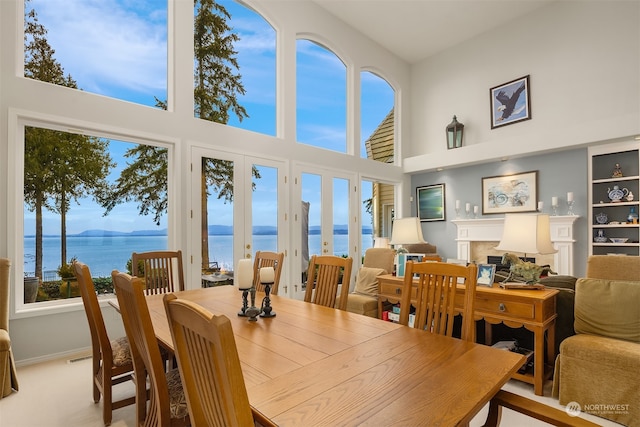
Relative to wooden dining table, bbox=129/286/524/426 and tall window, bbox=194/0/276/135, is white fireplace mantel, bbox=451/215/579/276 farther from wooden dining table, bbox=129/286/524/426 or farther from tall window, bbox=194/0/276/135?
wooden dining table, bbox=129/286/524/426

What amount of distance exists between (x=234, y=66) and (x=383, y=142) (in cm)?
349

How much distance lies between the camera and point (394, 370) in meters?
1.24

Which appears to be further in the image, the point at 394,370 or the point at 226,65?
the point at 226,65

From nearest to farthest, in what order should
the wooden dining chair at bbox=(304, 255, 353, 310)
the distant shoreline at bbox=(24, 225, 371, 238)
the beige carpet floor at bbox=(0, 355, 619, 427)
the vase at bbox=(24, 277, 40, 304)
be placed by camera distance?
the beige carpet floor at bbox=(0, 355, 619, 427) < the wooden dining chair at bbox=(304, 255, 353, 310) < the vase at bbox=(24, 277, 40, 304) < the distant shoreline at bbox=(24, 225, 371, 238)

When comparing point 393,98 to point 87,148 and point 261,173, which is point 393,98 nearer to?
point 261,173

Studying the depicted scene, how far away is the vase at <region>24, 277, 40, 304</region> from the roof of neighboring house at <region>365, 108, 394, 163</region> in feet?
17.5

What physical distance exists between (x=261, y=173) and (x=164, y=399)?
3.68m

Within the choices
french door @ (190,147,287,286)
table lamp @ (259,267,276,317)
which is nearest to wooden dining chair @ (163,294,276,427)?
table lamp @ (259,267,276,317)

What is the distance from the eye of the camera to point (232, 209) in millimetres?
4488

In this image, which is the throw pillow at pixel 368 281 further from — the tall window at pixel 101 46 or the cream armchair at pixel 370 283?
the tall window at pixel 101 46

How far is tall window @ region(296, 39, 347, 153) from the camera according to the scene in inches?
219

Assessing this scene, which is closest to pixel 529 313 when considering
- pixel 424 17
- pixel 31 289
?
pixel 31 289

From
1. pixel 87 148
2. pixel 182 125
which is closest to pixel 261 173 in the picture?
pixel 182 125

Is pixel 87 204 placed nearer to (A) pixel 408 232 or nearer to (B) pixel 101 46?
(B) pixel 101 46
